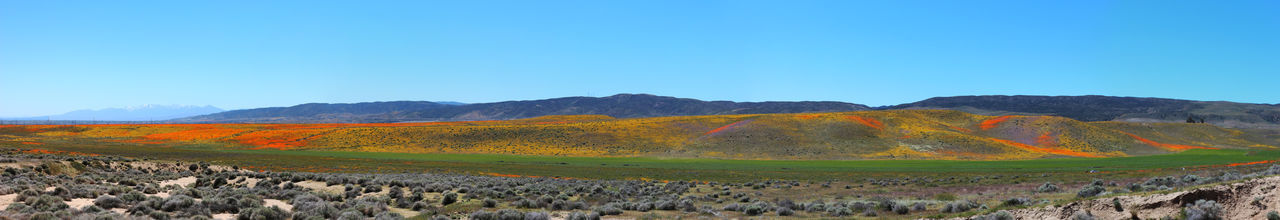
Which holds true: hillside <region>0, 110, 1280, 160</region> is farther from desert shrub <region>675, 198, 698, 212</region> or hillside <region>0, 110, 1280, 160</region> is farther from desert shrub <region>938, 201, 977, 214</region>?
desert shrub <region>938, 201, 977, 214</region>

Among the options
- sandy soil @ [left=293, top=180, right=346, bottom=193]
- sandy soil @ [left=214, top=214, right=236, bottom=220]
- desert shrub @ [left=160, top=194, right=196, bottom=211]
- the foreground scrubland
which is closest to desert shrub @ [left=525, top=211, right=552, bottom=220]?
the foreground scrubland

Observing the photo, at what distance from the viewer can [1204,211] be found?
12453 mm

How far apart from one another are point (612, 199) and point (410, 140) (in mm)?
66037

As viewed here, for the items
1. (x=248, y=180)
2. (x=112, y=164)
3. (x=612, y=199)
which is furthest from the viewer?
(x=112, y=164)

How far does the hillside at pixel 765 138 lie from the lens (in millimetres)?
70688

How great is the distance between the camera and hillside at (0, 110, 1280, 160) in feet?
232

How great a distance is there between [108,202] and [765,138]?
223ft

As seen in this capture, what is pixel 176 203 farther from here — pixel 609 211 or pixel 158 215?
pixel 609 211

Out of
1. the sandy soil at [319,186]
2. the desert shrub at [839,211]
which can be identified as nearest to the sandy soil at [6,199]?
the sandy soil at [319,186]

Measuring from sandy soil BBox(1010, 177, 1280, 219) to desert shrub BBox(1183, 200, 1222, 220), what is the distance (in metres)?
0.27

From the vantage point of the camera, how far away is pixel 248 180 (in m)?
26.6

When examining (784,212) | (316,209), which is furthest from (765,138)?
(316,209)

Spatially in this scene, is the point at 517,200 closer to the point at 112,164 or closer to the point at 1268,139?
the point at 112,164

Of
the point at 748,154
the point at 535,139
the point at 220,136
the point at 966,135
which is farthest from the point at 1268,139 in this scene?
the point at 220,136
